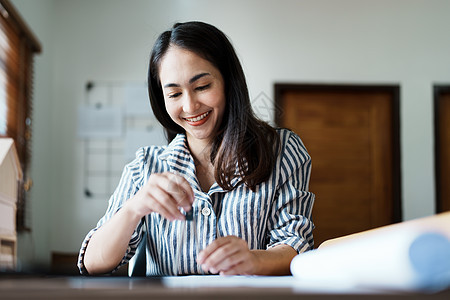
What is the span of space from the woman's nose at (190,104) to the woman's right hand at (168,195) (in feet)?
0.90

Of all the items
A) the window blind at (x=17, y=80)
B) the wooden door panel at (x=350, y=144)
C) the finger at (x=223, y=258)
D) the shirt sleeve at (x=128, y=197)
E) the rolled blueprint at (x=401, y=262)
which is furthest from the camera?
the wooden door panel at (x=350, y=144)

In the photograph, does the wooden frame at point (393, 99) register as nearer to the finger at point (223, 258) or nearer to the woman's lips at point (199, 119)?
the woman's lips at point (199, 119)

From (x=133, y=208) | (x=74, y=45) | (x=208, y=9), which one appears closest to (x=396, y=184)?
(x=208, y=9)

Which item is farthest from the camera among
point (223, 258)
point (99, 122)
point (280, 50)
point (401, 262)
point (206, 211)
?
point (280, 50)

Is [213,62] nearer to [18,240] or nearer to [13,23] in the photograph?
[18,240]

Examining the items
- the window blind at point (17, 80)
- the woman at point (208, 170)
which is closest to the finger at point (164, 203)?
the woman at point (208, 170)

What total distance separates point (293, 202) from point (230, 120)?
0.19 m

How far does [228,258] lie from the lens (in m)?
0.60

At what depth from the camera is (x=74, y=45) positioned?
10.8 ft

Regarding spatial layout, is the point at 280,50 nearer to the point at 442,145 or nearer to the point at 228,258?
the point at 442,145

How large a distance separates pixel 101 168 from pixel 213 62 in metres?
2.49

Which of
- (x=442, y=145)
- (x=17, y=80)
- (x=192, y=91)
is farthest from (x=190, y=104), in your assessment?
(x=442, y=145)

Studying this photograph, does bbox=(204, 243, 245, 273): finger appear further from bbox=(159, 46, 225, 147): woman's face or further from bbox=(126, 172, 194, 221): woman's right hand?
bbox=(159, 46, 225, 147): woman's face

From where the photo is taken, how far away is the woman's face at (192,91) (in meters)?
0.89
